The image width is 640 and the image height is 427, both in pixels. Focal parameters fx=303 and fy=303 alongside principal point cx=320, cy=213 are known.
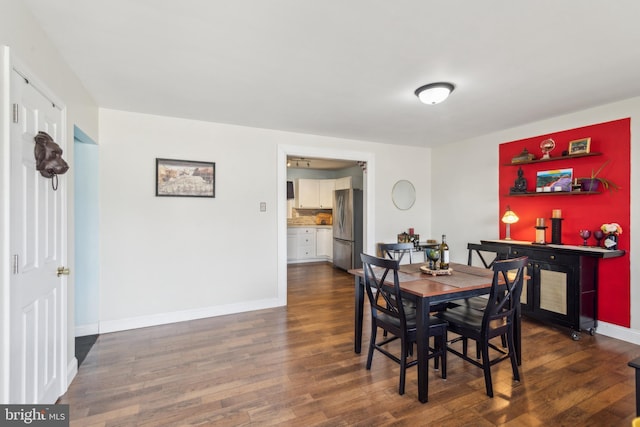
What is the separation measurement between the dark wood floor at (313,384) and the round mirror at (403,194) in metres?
2.44

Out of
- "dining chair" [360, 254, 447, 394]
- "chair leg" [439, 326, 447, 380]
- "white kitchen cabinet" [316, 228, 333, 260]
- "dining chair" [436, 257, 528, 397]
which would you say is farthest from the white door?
"white kitchen cabinet" [316, 228, 333, 260]

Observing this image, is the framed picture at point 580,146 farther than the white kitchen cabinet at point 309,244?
No

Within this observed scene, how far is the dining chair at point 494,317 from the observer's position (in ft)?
6.87

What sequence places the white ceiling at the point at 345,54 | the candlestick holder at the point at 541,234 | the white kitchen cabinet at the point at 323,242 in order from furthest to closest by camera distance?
the white kitchen cabinet at the point at 323,242 → the candlestick holder at the point at 541,234 → the white ceiling at the point at 345,54

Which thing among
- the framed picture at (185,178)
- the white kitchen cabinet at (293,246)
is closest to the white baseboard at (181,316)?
the framed picture at (185,178)

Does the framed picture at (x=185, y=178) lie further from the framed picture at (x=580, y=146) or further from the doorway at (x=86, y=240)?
the framed picture at (x=580, y=146)

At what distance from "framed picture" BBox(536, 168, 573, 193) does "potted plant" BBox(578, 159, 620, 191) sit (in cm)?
13

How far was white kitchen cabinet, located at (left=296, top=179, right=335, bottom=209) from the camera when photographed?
747cm

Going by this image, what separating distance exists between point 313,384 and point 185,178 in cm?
265

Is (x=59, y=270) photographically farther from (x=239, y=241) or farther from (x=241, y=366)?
(x=239, y=241)

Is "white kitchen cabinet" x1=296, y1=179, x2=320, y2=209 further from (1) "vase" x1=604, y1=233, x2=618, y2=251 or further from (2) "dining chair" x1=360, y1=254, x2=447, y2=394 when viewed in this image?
(1) "vase" x1=604, y1=233, x2=618, y2=251

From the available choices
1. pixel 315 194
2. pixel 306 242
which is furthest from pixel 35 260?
pixel 315 194

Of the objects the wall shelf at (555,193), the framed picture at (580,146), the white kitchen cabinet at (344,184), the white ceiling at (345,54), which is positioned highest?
the white ceiling at (345,54)

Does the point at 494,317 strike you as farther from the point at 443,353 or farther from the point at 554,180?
the point at 554,180
